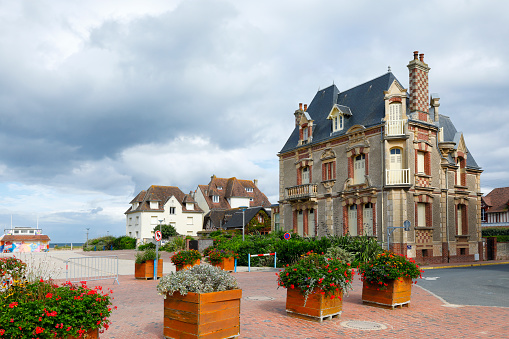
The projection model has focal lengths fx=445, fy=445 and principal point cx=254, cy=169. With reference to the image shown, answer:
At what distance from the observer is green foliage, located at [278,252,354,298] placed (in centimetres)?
904

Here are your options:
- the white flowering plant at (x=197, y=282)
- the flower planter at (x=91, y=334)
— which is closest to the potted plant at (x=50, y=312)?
the flower planter at (x=91, y=334)

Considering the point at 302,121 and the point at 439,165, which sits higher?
the point at 302,121

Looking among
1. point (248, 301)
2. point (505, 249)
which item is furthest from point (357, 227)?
point (248, 301)

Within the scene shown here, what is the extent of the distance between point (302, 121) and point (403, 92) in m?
9.17

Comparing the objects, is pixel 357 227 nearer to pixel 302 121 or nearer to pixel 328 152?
pixel 328 152

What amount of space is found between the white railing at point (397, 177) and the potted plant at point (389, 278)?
16.5 m

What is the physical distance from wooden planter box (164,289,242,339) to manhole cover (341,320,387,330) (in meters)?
2.66

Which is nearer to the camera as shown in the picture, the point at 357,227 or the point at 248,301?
the point at 248,301

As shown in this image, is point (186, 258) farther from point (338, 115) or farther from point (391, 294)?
point (338, 115)

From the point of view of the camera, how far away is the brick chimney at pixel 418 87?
27828 mm

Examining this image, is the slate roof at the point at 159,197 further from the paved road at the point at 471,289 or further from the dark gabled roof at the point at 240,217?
the paved road at the point at 471,289

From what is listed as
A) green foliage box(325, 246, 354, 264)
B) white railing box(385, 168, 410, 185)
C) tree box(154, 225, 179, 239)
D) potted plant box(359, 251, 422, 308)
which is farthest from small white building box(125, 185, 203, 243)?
potted plant box(359, 251, 422, 308)

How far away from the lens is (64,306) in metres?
A: 5.54

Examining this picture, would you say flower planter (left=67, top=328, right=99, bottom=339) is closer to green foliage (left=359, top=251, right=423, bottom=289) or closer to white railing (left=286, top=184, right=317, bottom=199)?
green foliage (left=359, top=251, right=423, bottom=289)
